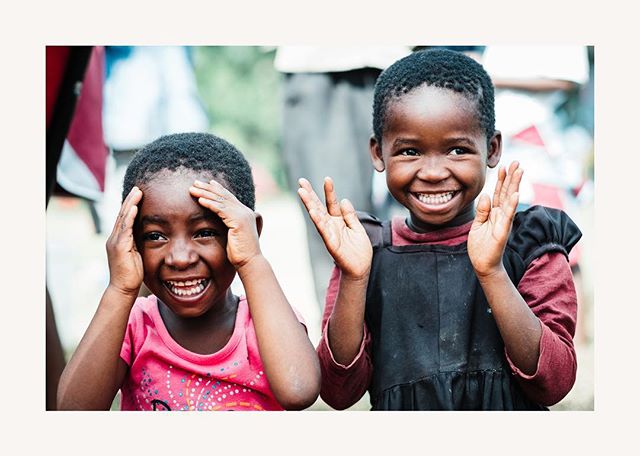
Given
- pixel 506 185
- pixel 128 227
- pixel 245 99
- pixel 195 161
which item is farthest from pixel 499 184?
pixel 245 99

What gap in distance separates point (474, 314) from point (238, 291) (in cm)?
142

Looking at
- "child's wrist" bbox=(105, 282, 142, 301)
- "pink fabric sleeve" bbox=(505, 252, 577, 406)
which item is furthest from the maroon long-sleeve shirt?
"child's wrist" bbox=(105, 282, 142, 301)

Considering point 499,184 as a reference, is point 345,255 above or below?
below

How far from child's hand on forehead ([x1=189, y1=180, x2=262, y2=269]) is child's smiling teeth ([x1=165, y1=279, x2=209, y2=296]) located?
0.10m

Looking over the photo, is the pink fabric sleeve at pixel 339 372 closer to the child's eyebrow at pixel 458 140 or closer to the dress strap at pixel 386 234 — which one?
the dress strap at pixel 386 234

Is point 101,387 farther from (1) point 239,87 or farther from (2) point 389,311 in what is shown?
(1) point 239,87

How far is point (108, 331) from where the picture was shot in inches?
73.7

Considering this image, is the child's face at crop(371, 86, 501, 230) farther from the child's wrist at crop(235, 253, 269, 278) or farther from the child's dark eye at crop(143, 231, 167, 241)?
the child's dark eye at crop(143, 231, 167, 241)

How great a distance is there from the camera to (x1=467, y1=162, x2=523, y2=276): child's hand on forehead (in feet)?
5.96

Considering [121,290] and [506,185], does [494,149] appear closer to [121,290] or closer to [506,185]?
[506,185]

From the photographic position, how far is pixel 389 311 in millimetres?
2072

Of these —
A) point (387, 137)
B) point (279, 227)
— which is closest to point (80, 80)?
point (387, 137)

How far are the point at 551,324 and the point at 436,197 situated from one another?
0.38 m

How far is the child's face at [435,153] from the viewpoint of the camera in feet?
6.40
